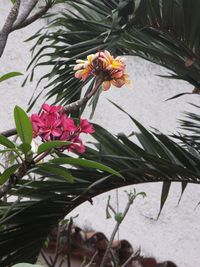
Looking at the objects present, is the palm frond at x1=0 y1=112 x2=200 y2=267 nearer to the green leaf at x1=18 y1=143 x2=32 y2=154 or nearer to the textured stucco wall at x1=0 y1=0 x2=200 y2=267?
the green leaf at x1=18 y1=143 x2=32 y2=154

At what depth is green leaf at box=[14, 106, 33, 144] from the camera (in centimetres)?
84

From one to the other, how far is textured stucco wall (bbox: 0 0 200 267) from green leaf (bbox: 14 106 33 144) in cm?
220

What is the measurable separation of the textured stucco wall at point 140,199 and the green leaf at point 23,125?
220 centimetres

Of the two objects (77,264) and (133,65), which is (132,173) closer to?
(77,264)

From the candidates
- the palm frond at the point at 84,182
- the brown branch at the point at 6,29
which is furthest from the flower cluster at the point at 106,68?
the palm frond at the point at 84,182

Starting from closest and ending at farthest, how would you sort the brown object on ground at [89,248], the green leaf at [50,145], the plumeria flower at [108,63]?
1. the green leaf at [50,145]
2. the plumeria flower at [108,63]
3. the brown object on ground at [89,248]

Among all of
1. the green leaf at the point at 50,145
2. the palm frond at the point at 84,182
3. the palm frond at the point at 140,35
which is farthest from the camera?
the palm frond at the point at 140,35

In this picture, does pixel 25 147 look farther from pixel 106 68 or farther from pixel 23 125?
pixel 106 68

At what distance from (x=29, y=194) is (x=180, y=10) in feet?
2.67

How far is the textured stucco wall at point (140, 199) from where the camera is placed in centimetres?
317

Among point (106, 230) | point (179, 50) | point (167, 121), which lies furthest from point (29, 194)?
point (167, 121)

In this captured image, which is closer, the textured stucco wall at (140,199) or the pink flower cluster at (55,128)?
the pink flower cluster at (55,128)

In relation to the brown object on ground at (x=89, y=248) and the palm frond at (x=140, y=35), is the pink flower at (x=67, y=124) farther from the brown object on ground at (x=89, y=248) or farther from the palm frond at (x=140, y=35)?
the brown object on ground at (x=89, y=248)

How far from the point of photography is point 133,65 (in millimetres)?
3885
